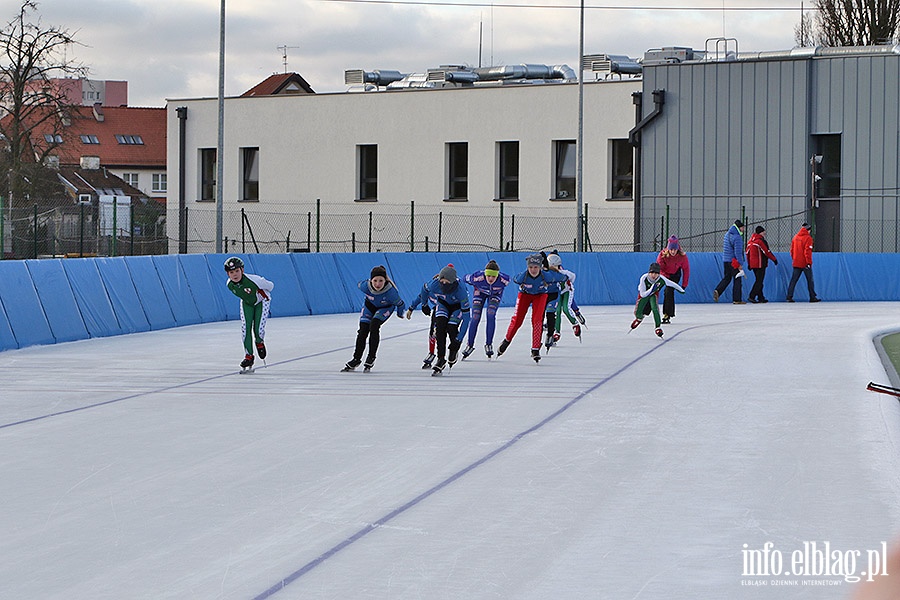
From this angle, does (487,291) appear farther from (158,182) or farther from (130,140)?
(130,140)

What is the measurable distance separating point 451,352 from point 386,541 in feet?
28.6

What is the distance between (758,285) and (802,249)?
4.34 feet

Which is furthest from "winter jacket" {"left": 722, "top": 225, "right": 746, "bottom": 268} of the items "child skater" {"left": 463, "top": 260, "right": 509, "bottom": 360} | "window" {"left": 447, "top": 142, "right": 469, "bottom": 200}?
"child skater" {"left": 463, "top": 260, "right": 509, "bottom": 360}

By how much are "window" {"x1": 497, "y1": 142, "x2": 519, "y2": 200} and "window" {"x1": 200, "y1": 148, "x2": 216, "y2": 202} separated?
11.3 m

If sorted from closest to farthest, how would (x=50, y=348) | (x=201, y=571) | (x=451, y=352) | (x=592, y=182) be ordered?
(x=201, y=571) < (x=451, y=352) < (x=50, y=348) < (x=592, y=182)

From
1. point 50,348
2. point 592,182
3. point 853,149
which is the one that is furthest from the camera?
point 592,182

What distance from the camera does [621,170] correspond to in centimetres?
4269

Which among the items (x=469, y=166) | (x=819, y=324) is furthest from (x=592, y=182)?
(x=819, y=324)

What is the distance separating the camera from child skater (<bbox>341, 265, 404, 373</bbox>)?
605 inches

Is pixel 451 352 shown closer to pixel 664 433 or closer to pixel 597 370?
pixel 597 370

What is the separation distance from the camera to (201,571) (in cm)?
638

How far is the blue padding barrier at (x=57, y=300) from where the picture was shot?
18.8 metres

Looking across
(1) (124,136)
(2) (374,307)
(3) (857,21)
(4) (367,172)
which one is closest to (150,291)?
(2) (374,307)

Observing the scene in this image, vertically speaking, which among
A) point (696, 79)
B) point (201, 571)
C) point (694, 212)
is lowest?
point (201, 571)
